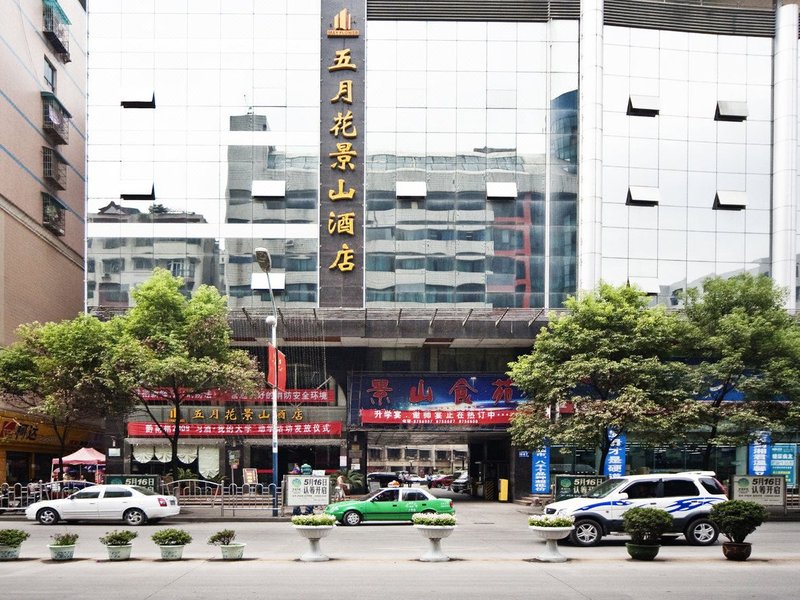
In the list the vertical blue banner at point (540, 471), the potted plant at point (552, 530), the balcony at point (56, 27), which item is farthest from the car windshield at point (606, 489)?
the balcony at point (56, 27)

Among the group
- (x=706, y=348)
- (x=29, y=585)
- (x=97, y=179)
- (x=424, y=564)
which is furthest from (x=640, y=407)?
(x=97, y=179)

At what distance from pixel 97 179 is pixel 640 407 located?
94.5 feet

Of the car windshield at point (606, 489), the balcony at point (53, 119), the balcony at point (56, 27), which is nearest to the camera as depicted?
the car windshield at point (606, 489)

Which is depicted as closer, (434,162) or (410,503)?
(410,503)

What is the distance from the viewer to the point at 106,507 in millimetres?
30516

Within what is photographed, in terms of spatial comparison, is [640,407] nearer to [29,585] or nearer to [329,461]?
[329,461]

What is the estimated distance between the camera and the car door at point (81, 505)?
99.9 ft

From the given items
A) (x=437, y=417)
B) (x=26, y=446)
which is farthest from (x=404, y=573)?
(x=26, y=446)

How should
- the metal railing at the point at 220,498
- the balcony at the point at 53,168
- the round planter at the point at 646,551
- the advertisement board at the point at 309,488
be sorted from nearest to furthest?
1. the round planter at the point at 646,551
2. the advertisement board at the point at 309,488
3. the metal railing at the point at 220,498
4. the balcony at the point at 53,168

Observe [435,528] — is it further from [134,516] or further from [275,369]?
[275,369]

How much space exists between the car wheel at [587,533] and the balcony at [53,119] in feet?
116

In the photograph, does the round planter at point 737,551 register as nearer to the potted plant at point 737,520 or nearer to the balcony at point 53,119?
the potted plant at point 737,520

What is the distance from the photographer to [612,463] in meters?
45.8

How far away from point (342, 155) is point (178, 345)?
1434cm
